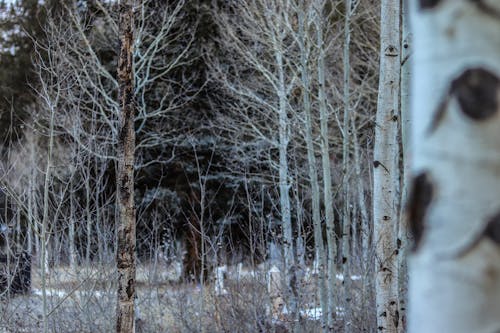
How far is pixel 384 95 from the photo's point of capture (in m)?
5.66

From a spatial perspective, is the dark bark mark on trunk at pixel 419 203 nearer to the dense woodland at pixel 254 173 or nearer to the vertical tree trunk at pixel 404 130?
the dense woodland at pixel 254 173

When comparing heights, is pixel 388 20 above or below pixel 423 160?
above

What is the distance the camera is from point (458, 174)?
2.94 feet

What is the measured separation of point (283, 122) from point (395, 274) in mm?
7428

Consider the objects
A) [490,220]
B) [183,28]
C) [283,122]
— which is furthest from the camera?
[183,28]

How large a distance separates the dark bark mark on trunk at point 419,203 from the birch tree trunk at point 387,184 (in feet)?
15.2

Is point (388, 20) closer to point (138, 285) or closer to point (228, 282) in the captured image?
point (228, 282)

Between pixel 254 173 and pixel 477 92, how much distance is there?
13334 millimetres

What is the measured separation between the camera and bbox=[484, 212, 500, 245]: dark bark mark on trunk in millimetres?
883

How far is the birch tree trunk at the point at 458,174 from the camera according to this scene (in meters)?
0.88

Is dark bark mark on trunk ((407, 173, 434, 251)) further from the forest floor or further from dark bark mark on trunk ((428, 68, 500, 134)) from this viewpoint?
the forest floor

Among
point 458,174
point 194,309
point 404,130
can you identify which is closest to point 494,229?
point 458,174

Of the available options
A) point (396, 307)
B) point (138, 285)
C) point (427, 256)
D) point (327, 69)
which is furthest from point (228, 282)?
point (427, 256)

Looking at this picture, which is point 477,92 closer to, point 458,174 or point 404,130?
point 458,174
